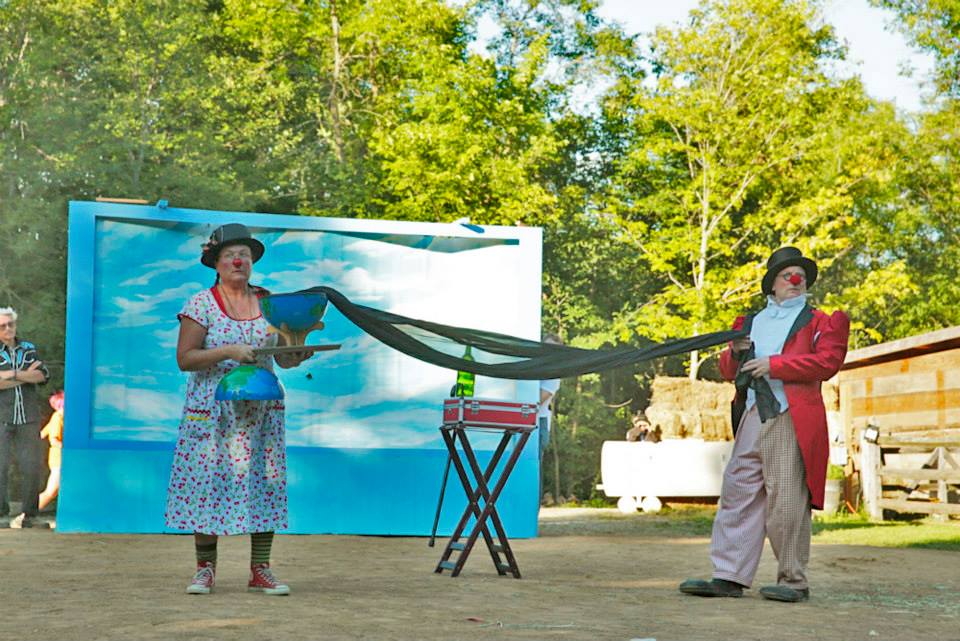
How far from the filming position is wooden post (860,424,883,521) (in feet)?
52.0

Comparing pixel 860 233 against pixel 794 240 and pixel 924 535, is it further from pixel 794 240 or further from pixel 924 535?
pixel 924 535

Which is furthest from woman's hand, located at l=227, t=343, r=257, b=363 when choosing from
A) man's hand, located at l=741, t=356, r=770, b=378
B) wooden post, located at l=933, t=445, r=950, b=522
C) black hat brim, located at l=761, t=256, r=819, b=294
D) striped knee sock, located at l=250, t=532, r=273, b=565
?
wooden post, located at l=933, t=445, r=950, b=522

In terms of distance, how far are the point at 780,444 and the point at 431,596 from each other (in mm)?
1881

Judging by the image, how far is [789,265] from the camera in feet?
22.1

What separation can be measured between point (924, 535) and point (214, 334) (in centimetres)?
886

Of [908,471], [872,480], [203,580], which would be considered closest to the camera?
[203,580]

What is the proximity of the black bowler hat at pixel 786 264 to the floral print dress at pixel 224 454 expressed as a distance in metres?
2.60

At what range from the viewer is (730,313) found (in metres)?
25.5

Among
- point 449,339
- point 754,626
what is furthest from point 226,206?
point 754,626

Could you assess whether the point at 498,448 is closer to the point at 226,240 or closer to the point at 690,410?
Answer: the point at 226,240

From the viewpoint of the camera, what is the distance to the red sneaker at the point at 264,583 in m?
6.11

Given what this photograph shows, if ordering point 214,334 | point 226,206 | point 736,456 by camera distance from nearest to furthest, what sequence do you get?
1. point 214,334
2. point 736,456
3. point 226,206

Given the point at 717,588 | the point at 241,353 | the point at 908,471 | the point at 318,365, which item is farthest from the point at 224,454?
the point at 908,471

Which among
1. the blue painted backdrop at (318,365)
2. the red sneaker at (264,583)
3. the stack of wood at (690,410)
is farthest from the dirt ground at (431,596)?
the stack of wood at (690,410)
